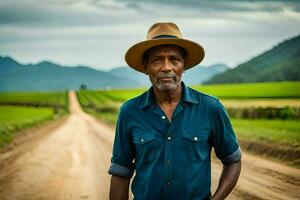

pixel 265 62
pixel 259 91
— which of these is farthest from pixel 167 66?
pixel 265 62

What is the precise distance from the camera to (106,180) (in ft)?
32.7

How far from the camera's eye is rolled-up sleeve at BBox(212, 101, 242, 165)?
2.98 metres

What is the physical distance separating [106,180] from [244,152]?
418 cm

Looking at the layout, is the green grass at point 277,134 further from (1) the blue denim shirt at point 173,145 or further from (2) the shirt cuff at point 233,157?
(1) the blue denim shirt at point 173,145

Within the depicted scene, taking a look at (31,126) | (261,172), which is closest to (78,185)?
(261,172)

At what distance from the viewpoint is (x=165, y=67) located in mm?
3045

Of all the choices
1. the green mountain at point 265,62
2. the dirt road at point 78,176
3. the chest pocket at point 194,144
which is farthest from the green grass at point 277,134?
the green mountain at point 265,62

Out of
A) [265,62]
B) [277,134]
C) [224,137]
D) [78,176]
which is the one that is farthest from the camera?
[265,62]

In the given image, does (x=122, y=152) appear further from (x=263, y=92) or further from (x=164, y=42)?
(x=263, y=92)

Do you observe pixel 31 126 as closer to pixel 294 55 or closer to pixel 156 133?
pixel 156 133

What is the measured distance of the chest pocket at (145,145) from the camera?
2887 mm

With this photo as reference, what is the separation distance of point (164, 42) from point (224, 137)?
23.9 inches

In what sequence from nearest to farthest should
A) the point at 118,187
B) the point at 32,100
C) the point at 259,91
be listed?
the point at 118,187, the point at 259,91, the point at 32,100

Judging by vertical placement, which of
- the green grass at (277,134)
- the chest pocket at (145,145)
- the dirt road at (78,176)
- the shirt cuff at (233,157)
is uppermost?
the chest pocket at (145,145)
